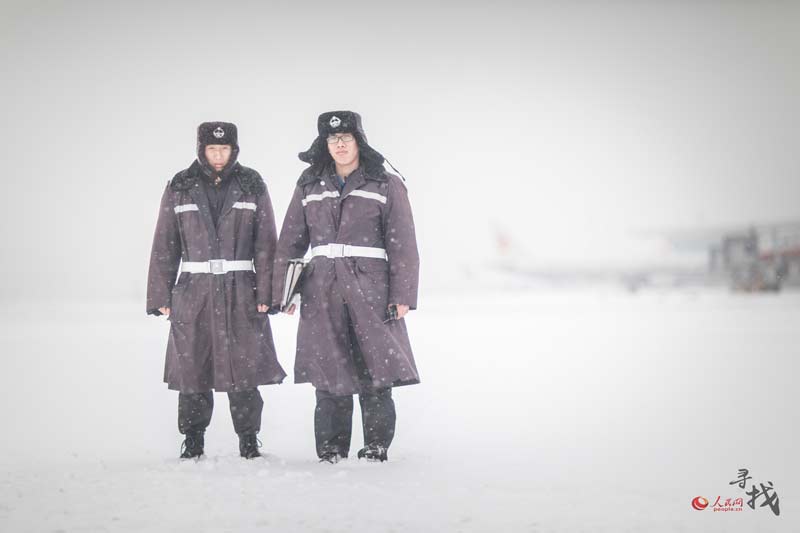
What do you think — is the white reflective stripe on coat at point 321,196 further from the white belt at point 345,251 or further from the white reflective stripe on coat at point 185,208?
the white reflective stripe on coat at point 185,208

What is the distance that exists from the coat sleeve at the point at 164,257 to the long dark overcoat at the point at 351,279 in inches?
22.6

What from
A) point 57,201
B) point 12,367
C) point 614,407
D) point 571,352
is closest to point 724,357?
point 571,352

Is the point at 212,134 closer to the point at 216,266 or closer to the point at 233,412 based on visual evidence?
the point at 216,266

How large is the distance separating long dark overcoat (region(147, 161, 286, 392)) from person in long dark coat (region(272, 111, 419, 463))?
6.5 inches

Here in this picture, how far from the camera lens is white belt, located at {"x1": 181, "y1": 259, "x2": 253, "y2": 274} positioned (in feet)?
10.0

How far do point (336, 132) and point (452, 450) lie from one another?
175 cm

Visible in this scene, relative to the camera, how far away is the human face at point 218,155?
3.13 metres

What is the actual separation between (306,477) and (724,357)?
5.76m

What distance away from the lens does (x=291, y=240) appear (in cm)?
309

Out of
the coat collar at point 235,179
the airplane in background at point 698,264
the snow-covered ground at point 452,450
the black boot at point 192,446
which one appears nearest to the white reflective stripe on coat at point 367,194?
the coat collar at point 235,179

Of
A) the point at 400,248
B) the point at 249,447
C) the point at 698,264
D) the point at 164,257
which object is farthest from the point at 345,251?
the point at 698,264

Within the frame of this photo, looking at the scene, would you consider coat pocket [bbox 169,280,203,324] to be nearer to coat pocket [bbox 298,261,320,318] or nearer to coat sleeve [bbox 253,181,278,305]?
coat sleeve [bbox 253,181,278,305]

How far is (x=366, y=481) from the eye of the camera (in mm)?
2539
